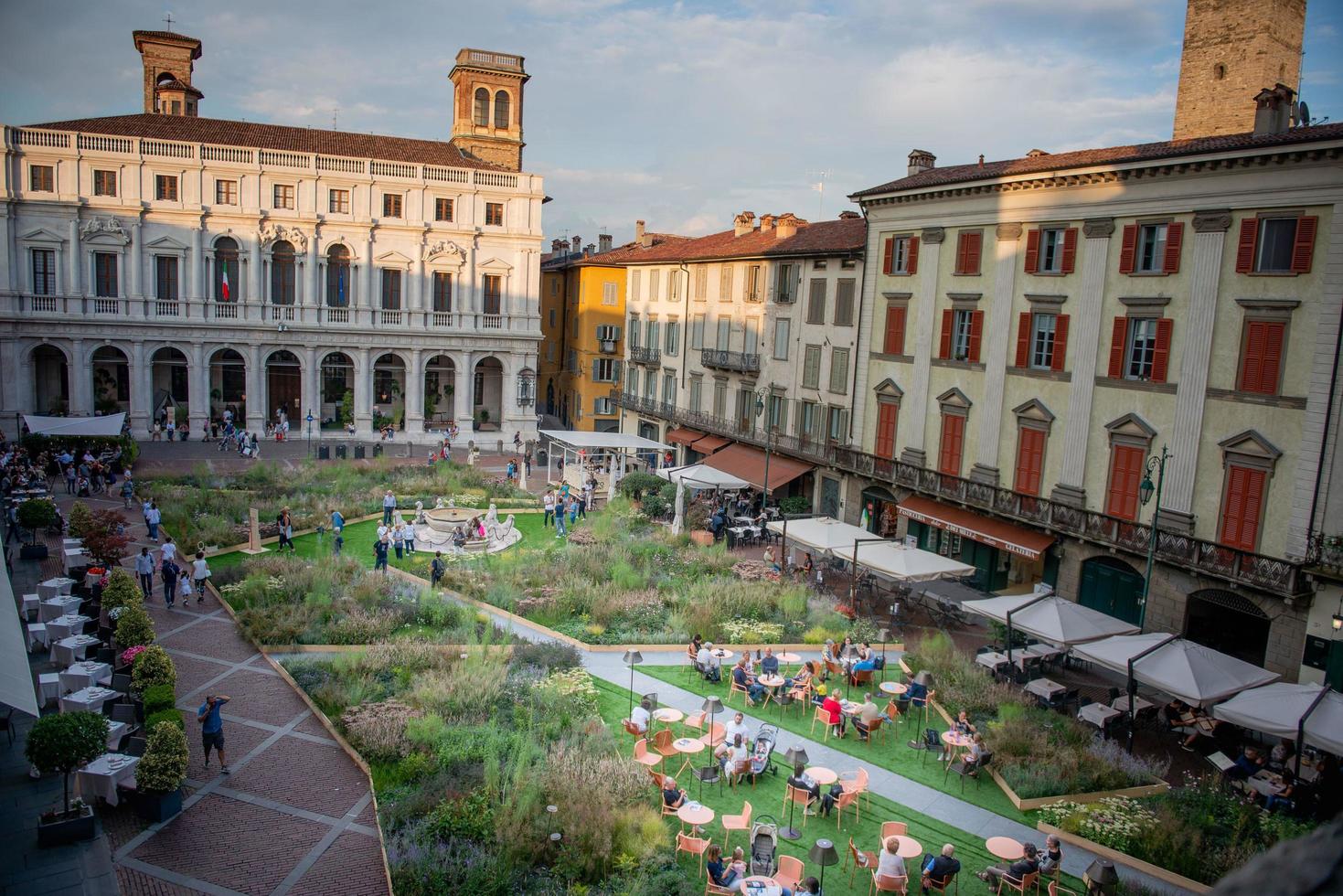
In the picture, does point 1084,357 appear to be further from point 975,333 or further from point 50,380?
point 50,380

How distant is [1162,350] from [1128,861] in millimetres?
14821

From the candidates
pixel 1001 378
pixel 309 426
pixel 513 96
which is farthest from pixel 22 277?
pixel 1001 378

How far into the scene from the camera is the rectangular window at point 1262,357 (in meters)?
21.8

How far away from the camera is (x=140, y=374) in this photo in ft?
158

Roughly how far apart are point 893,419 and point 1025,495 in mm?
7046

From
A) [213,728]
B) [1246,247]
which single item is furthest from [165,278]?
[1246,247]

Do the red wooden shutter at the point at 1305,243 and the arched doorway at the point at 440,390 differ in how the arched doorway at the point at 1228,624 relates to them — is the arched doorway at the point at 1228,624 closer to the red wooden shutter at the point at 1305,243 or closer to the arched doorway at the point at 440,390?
the red wooden shutter at the point at 1305,243

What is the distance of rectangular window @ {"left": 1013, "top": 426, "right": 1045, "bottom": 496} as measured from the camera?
92.0 feet

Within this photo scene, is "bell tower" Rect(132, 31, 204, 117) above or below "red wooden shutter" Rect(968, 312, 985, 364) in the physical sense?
above

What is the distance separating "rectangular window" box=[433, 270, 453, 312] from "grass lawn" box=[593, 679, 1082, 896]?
41.4 metres

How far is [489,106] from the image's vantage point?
198 feet

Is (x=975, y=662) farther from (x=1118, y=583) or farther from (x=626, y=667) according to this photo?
(x=626, y=667)

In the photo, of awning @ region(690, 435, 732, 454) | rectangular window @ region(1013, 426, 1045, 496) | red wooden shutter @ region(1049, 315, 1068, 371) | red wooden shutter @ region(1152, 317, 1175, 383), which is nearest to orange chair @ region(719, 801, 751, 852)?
red wooden shutter @ region(1152, 317, 1175, 383)

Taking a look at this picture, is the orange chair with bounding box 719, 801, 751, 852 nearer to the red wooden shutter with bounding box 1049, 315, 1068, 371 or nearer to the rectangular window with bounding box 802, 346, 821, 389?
the red wooden shutter with bounding box 1049, 315, 1068, 371
